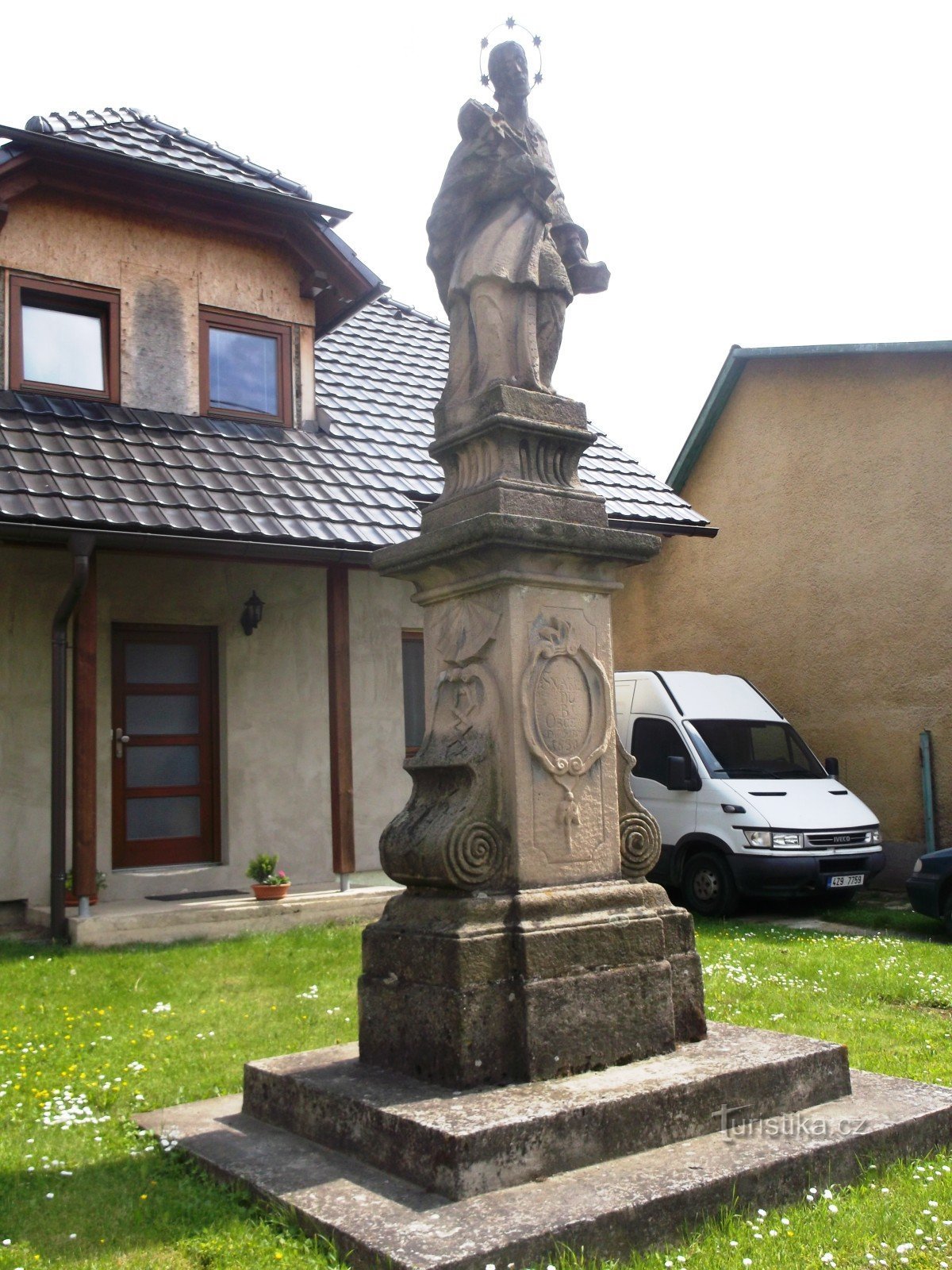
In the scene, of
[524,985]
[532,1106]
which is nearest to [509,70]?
[524,985]

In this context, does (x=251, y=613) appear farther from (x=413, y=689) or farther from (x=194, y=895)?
(x=194, y=895)

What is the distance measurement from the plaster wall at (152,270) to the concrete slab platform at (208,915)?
4.58 m

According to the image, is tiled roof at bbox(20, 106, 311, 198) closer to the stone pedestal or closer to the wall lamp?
the wall lamp

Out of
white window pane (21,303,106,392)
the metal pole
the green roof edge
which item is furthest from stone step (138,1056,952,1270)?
the green roof edge

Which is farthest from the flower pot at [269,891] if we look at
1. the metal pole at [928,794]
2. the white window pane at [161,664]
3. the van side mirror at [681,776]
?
the metal pole at [928,794]

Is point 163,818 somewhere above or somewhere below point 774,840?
above

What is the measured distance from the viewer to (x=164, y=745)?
11.1 m

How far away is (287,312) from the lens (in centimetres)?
1225

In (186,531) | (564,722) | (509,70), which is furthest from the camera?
(186,531)

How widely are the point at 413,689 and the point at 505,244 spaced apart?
796 cm

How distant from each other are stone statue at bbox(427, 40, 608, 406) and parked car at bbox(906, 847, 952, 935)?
6.42 m

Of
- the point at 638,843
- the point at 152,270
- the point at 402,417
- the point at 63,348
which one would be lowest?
the point at 638,843

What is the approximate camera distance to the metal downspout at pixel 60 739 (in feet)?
30.0

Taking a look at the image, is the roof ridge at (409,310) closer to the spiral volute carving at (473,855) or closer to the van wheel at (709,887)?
the van wheel at (709,887)
